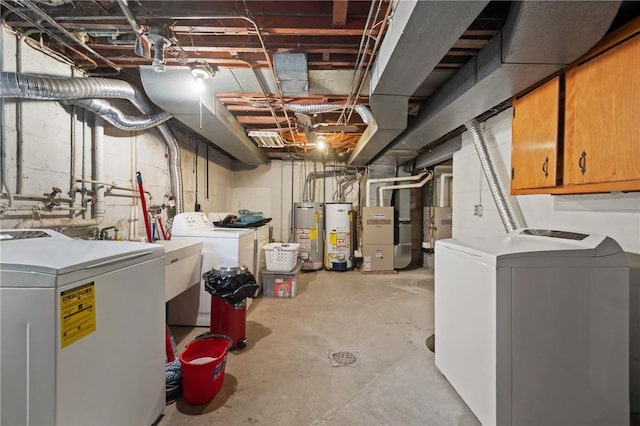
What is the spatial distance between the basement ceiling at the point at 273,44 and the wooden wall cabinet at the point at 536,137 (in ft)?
0.60

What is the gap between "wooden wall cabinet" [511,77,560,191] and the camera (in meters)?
1.78

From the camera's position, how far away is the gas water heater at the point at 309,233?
511 centimetres

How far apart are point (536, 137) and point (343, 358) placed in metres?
2.16

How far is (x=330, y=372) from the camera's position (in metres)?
1.97

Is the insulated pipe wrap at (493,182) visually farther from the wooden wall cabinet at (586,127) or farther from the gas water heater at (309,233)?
the gas water heater at (309,233)

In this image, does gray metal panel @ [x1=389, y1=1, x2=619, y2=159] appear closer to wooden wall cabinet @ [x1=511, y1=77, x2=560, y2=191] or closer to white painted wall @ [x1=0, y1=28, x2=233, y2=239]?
wooden wall cabinet @ [x1=511, y1=77, x2=560, y2=191]

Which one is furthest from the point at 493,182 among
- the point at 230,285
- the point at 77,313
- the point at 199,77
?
the point at 77,313

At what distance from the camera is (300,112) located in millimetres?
2865

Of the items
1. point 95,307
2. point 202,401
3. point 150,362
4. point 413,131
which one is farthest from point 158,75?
point 413,131

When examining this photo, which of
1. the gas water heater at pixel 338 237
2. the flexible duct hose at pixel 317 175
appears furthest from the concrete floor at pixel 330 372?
the flexible duct hose at pixel 317 175

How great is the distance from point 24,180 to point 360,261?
4.84 metres

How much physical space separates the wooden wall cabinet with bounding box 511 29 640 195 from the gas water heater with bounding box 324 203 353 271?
10.6ft

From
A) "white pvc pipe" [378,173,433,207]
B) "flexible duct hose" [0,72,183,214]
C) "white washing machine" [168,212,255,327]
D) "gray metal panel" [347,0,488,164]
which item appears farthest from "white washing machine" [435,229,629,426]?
"white pvc pipe" [378,173,433,207]

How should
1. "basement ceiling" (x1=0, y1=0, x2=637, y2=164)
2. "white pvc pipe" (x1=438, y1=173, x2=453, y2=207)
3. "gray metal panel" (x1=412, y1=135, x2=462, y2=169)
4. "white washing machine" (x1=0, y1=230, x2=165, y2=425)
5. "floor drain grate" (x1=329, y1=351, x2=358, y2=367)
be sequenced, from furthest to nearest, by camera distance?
"white pvc pipe" (x1=438, y1=173, x2=453, y2=207)
"gray metal panel" (x1=412, y1=135, x2=462, y2=169)
"floor drain grate" (x1=329, y1=351, x2=358, y2=367)
"basement ceiling" (x1=0, y1=0, x2=637, y2=164)
"white washing machine" (x1=0, y1=230, x2=165, y2=425)
